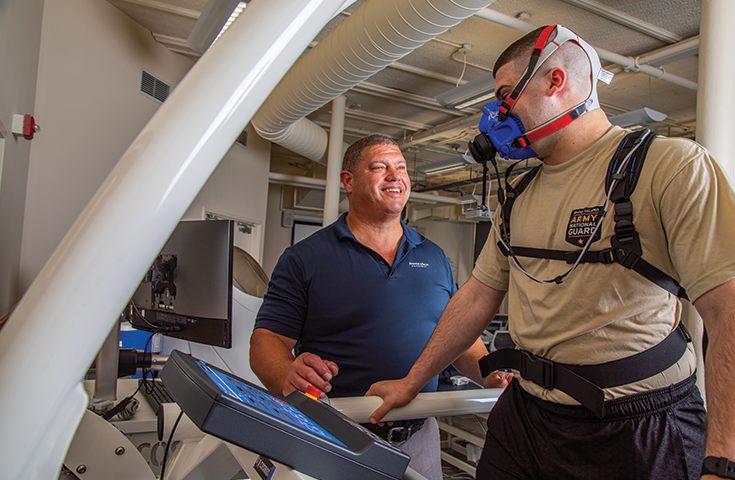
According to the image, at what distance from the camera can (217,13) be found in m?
2.97

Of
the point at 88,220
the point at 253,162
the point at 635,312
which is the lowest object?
the point at 635,312

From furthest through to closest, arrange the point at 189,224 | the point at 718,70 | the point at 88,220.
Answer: the point at 718,70 < the point at 189,224 < the point at 88,220

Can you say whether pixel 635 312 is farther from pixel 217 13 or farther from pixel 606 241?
pixel 217 13

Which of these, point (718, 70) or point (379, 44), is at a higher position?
point (379, 44)

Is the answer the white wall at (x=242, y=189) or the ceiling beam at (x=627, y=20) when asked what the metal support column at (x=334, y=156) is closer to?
the white wall at (x=242, y=189)

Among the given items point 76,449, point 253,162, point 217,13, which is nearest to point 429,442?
point 76,449

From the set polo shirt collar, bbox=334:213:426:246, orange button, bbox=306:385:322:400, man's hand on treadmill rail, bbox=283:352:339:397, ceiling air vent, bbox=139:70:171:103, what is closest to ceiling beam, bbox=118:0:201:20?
ceiling air vent, bbox=139:70:171:103

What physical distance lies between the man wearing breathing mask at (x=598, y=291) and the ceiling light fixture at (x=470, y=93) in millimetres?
2954

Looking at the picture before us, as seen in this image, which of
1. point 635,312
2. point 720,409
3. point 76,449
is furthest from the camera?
point 76,449

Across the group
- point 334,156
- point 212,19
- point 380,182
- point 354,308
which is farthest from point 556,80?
point 334,156

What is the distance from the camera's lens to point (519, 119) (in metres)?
1.15

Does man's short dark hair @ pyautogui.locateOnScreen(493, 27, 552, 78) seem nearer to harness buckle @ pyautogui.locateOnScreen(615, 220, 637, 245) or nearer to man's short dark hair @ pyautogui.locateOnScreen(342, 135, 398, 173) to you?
harness buckle @ pyautogui.locateOnScreen(615, 220, 637, 245)

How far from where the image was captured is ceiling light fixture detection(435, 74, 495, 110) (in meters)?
3.95

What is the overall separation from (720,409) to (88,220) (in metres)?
0.82
